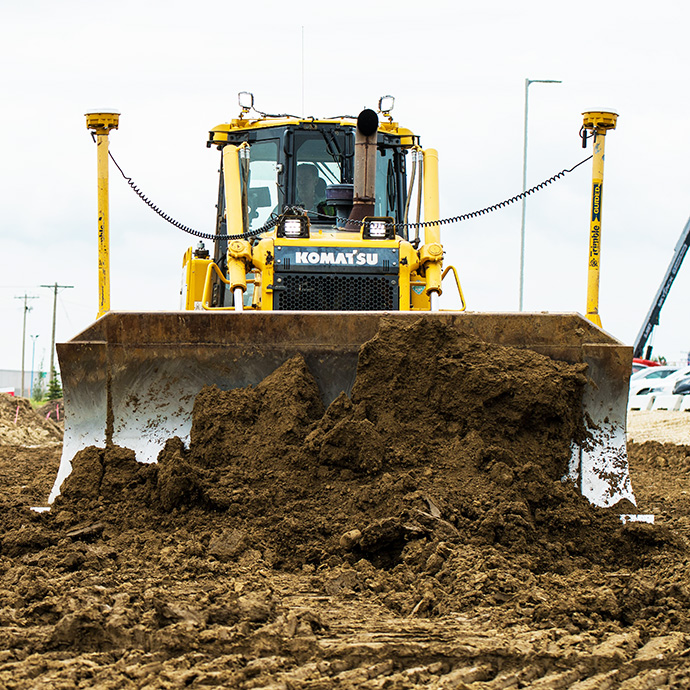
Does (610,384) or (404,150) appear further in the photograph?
(404,150)

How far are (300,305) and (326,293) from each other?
0.21 metres

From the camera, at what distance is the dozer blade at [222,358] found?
19.3 feet

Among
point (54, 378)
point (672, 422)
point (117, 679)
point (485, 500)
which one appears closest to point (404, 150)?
point (485, 500)

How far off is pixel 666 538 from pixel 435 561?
1.43m

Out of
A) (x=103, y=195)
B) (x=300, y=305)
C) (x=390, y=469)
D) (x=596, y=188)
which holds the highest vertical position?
(x=596, y=188)

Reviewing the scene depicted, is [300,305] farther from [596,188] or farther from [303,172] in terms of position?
[596,188]

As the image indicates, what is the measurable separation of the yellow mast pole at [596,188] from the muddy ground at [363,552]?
5.89ft

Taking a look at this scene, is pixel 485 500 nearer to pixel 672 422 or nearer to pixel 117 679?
pixel 117 679

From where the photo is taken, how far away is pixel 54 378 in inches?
1375

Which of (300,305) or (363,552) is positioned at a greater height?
(300,305)

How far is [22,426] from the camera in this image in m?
16.1

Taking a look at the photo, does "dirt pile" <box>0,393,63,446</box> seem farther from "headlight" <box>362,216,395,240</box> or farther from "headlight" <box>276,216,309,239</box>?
"headlight" <box>362,216,395,240</box>

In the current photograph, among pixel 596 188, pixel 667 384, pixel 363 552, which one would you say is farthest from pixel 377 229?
pixel 667 384

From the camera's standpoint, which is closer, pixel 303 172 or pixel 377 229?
pixel 377 229
